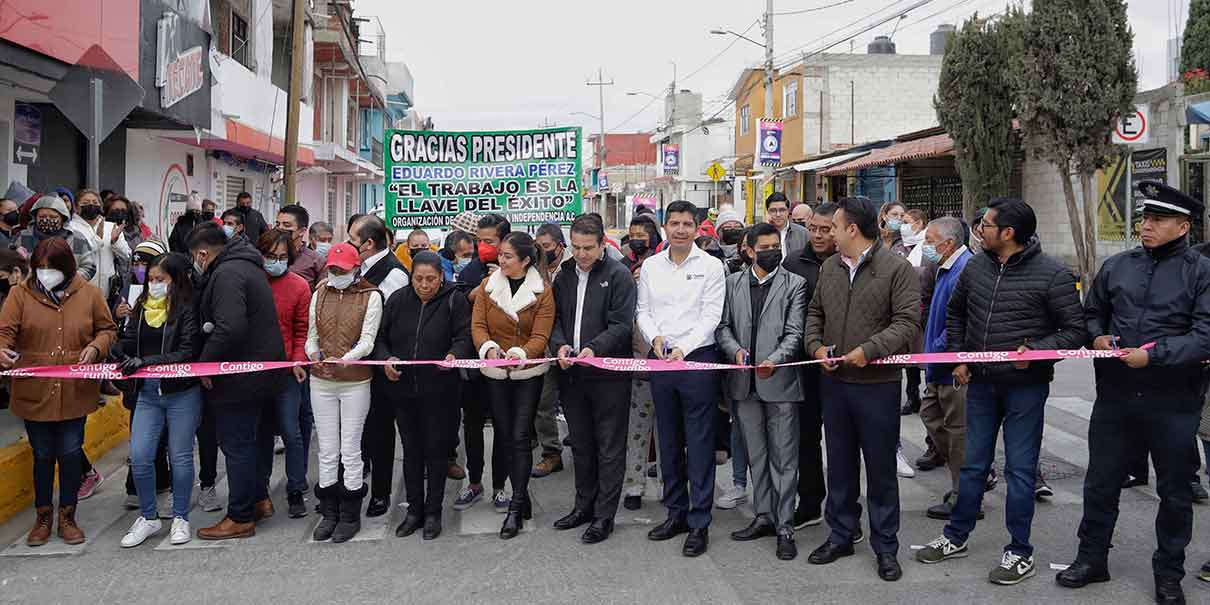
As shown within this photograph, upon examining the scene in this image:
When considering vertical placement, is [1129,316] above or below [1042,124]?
below

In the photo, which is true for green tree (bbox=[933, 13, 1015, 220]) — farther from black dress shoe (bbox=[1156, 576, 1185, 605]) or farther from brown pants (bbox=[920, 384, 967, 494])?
black dress shoe (bbox=[1156, 576, 1185, 605])

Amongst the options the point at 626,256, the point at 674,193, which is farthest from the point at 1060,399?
the point at 674,193

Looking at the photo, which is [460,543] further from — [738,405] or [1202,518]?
[1202,518]

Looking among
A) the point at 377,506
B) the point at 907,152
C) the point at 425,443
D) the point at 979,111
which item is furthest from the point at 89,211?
the point at 907,152

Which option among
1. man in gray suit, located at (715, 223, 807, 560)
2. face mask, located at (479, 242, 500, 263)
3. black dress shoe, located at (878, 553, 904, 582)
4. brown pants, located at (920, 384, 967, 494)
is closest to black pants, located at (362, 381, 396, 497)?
face mask, located at (479, 242, 500, 263)

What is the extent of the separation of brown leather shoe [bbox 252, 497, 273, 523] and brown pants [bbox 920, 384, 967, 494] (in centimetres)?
451

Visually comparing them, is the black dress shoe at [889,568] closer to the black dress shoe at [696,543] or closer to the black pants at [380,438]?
the black dress shoe at [696,543]

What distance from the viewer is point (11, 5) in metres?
9.19

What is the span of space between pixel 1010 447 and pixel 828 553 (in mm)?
1142

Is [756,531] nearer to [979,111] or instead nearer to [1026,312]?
[1026,312]

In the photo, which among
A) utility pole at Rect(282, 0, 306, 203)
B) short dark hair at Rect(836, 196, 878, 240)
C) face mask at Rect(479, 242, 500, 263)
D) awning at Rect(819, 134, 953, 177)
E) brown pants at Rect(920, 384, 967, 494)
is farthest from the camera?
awning at Rect(819, 134, 953, 177)

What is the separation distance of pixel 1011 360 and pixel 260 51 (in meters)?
19.8

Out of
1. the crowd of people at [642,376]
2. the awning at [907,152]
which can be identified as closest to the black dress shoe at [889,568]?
the crowd of people at [642,376]

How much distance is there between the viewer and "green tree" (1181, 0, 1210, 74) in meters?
26.6
